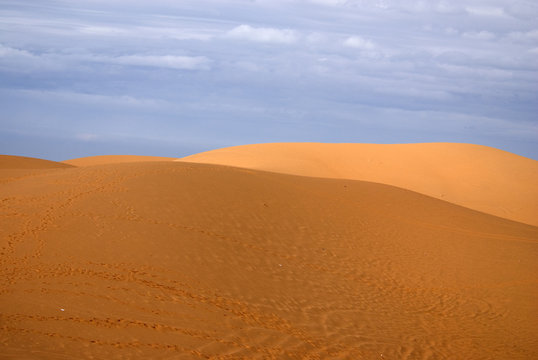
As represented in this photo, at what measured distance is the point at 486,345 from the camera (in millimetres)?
9852

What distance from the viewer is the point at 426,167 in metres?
32.8

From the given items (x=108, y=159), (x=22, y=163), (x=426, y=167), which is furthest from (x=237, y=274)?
(x=108, y=159)

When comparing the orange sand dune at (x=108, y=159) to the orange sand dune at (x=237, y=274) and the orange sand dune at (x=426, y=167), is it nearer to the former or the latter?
the orange sand dune at (x=426, y=167)

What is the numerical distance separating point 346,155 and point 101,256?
85.0 ft

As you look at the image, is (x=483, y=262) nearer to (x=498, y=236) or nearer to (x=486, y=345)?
(x=498, y=236)

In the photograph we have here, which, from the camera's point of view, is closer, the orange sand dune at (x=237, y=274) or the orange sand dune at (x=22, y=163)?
the orange sand dune at (x=237, y=274)

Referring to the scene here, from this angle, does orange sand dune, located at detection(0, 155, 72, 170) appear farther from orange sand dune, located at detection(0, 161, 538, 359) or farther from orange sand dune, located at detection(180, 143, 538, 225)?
orange sand dune, located at detection(0, 161, 538, 359)

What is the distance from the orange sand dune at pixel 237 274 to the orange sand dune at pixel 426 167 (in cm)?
1235

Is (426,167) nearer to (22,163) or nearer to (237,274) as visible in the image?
(22,163)

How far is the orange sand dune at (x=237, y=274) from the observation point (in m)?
7.69

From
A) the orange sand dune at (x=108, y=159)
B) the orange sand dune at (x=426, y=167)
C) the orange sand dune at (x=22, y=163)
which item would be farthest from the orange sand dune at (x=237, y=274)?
the orange sand dune at (x=108, y=159)

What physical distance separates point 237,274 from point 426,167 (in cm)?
2477

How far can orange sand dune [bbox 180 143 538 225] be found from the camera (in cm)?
2892

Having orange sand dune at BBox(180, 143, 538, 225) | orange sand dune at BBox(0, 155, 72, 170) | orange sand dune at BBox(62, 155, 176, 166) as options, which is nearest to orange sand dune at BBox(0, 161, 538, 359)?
orange sand dune at BBox(180, 143, 538, 225)
